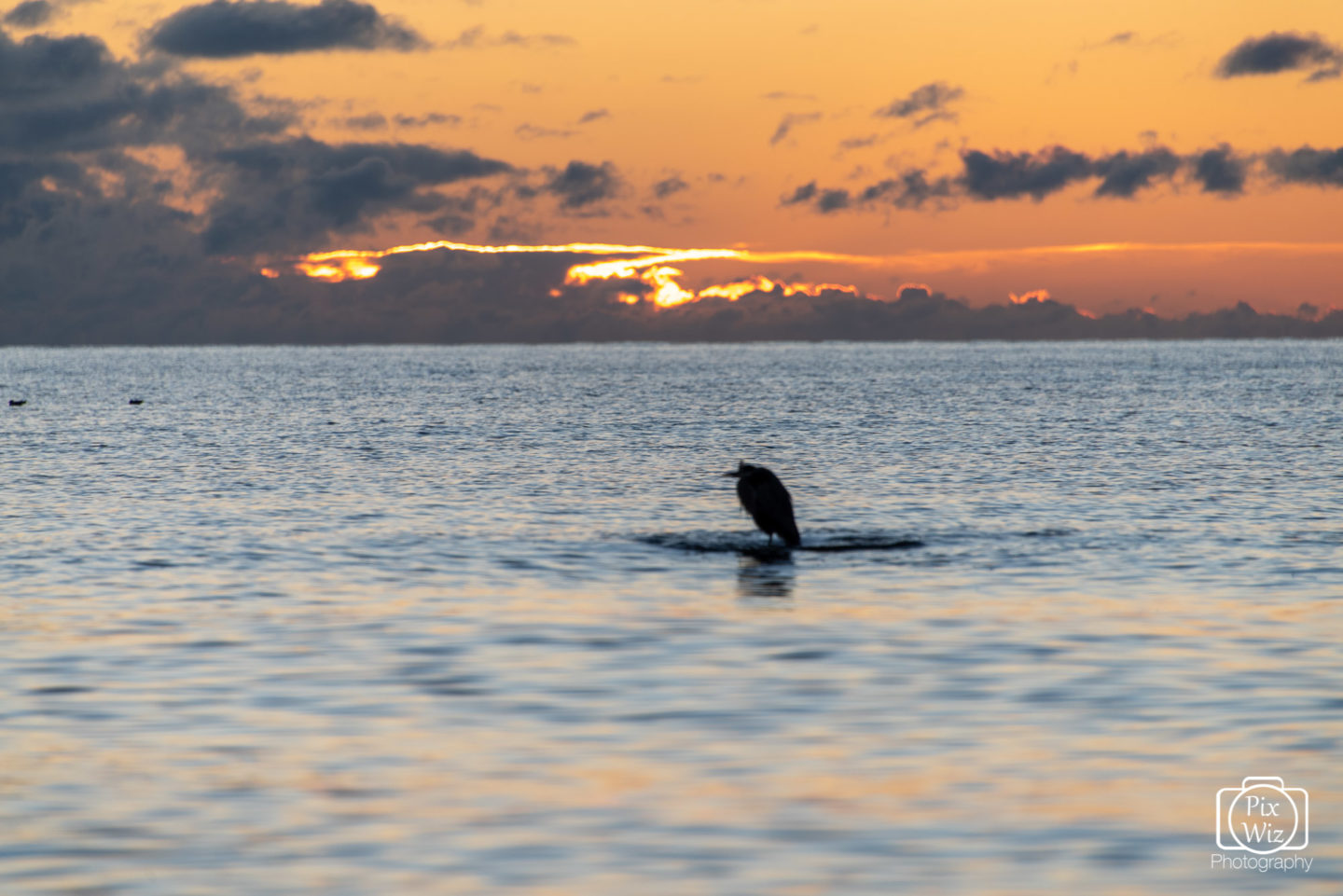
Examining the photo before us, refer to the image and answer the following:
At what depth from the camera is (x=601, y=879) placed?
9195mm

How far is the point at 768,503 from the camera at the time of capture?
25.3 meters

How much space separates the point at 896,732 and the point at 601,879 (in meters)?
4.30

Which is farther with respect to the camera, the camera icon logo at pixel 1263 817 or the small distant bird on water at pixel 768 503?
the small distant bird on water at pixel 768 503

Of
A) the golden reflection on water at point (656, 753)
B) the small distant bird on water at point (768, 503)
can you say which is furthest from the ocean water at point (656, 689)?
the small distant bird on water at point (768, 503)

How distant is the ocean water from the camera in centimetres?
967

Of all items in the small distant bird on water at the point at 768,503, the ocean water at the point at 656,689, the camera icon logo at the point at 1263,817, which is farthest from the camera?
the small distant bird on water at the point at 768,503

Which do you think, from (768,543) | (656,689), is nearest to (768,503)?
(768,543)

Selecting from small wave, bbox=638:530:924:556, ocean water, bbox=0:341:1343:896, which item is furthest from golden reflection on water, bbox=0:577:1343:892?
small wave, bbox=638:530:924:556

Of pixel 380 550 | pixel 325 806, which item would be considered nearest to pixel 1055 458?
pixel 380 550

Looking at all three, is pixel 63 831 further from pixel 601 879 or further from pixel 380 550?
pixel 380 550

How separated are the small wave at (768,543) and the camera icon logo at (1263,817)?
1415cm

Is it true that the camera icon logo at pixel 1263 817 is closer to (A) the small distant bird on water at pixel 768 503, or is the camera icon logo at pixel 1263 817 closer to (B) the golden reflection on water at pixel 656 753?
(B) the golden reflection on water at pixel 656 753

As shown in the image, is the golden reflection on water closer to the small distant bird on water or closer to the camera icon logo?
the camera icon logo

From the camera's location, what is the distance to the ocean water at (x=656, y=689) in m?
9.67
